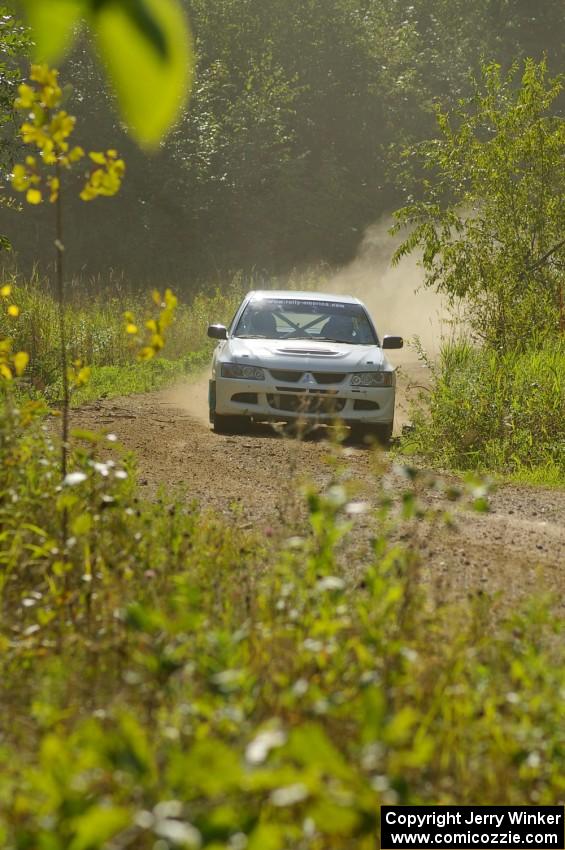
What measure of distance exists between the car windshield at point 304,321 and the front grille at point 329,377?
92 centimetres

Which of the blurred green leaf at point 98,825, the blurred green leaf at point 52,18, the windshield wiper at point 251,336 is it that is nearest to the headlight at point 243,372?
the windshield wiper at point 251,336

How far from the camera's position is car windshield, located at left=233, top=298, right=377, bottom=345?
13797mm

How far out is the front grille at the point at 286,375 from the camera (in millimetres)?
12773

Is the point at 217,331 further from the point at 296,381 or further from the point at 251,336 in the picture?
the point at 296,381

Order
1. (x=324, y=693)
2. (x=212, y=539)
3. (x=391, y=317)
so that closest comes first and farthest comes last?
1. (x=324, y=693)
2. (x=212, y=539)
3. (x=391, y=317)

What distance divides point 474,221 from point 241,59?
32.2m

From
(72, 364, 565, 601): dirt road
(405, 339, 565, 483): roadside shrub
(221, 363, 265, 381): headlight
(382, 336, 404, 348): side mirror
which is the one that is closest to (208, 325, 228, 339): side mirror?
(221, 363, 265, 381): headlight

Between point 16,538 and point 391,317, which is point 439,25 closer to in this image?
point 391,317

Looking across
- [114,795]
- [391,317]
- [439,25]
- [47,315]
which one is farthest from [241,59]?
[114,795]

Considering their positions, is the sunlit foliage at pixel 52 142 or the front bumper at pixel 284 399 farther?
the front bumper at pixel 284 399

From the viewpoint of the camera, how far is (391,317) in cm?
3372

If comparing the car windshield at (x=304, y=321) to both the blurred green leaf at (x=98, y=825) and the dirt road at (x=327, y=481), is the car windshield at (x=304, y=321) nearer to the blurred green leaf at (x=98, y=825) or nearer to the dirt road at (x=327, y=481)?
the dirt road at (x=327, y=481)

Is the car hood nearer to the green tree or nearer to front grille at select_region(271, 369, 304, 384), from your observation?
front grille at select_region(271, 369, 304, 384)

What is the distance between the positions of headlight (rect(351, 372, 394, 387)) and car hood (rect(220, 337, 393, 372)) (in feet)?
0.22
